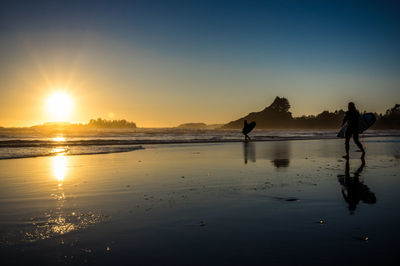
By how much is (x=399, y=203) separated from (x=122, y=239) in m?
5.07

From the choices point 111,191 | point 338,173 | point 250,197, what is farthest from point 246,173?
point 111,191

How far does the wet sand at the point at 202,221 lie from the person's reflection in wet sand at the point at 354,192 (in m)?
0.02

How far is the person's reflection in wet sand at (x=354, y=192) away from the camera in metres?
6.07

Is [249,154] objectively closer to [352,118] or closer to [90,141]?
[352,118]

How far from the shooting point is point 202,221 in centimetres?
486

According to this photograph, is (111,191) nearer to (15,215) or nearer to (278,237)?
(15,215)

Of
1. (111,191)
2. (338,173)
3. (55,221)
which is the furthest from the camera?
(338,173)

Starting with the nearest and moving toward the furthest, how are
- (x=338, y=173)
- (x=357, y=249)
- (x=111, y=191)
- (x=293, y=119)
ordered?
(x=357, y=249), (x=111, y=191), (x=338, y=173), (x=293, y=119)

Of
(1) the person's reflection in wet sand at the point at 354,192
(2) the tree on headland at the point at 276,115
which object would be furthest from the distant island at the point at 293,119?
(1) the person's reflection in wet sand at the point at 354,192

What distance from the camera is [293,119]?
177 metres

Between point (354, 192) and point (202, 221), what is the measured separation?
4014 mm

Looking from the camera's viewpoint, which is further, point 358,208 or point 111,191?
point 111,191

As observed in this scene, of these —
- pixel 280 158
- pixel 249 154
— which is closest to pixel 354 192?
pixel 280 158

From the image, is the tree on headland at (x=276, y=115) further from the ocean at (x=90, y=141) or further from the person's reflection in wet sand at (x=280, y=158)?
the person's reflection in wet sand at (x=280, y=158)
